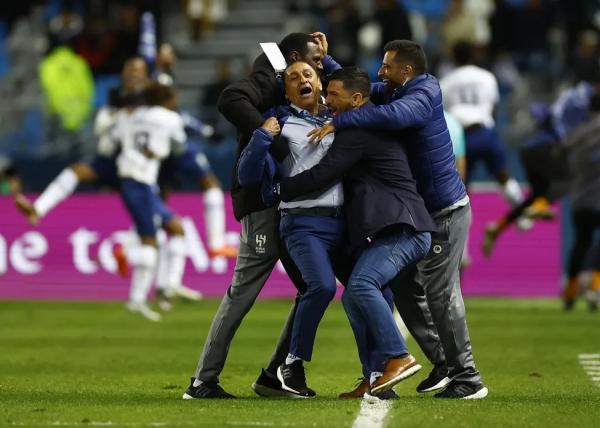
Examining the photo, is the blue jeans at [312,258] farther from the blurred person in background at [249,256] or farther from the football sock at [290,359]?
the blurred person in background at [249,256]

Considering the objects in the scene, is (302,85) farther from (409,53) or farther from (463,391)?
(463,391)

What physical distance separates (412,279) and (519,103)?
13.4 m

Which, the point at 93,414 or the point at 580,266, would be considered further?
the point at 580,266

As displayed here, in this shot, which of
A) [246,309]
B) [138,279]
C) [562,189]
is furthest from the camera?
[562,189]

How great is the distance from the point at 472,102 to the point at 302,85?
8796mm

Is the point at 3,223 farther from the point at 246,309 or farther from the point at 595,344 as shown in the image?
the point at 246,309

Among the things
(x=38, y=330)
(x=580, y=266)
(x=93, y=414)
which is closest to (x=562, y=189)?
(x=580, y=266)

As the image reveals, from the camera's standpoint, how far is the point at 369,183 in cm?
901

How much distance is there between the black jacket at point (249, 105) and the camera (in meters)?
9.19

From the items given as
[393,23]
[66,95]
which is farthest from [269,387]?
[66,95]

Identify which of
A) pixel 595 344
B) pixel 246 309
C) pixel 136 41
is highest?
pixel 136 41

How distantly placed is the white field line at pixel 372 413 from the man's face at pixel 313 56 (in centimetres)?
202

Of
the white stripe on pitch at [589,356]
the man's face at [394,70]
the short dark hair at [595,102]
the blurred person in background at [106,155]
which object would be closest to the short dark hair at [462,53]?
the short dark hair at [595,102]

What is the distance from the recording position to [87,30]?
27.8 meters
